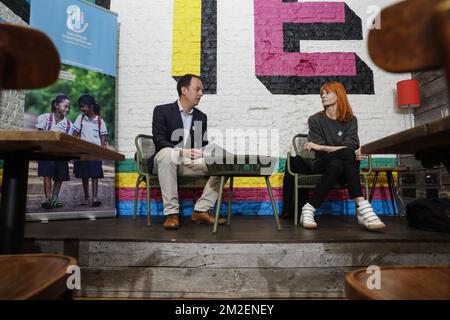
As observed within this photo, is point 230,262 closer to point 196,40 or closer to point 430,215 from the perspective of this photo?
point 430,215

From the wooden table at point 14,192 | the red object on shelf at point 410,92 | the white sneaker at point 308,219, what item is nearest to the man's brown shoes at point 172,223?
the white sneaker at point 308,219

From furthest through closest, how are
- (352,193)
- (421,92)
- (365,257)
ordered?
(421,92) < (352,193) < (365,257)

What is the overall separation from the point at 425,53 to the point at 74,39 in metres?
3.49

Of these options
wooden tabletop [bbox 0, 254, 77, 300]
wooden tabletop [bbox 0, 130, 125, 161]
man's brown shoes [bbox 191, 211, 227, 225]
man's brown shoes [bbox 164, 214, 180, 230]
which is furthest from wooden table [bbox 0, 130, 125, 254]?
man's brown shoes [bbox 191, 211, 227, 225]

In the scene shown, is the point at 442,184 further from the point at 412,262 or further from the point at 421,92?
the point at 412,262

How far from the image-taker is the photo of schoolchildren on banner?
3.17 m

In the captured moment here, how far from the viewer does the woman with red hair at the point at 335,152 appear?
7.82ft

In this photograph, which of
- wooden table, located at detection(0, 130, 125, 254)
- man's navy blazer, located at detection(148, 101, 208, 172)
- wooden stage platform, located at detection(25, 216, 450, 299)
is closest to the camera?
wooden table, located at detection(0, 130, 125, 254)

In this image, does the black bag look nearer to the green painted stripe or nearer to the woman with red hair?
the woman with red hair

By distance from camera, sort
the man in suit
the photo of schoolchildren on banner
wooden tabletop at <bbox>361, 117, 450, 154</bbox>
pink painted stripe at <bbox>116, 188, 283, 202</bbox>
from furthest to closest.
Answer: pink painted stripe at <bbox>116, 188, 283, 202</bbox>, the photo of schoolchildren on banner, the man in suit, wooden tabletop at <bbox>361, 117, 450, 154</bbox>

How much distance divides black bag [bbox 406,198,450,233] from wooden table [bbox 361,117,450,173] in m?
1.65

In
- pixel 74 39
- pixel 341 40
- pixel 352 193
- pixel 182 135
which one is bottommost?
pixel 352 193

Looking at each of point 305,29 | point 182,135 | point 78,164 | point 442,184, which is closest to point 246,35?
point 305,29

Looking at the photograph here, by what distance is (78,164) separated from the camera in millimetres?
3393
